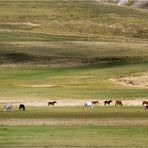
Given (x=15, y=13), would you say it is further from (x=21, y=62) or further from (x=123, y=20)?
(x=21, y=62)

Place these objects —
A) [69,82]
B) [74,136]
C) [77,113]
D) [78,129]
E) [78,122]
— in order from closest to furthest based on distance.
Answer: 1. [74,136]
2. [78,129]
3. [78,122]
4. [77,113]
5. [69,82]

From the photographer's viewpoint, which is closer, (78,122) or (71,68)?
(78,122)

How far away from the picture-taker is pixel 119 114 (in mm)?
37250

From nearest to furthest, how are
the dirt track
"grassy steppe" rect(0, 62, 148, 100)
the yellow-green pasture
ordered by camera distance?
the yellow-green pasture → the dirt track → "grassy steppe" rect(0, 62, 148, 100)

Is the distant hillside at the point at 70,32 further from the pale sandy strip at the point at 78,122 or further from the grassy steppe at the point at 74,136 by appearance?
the grassy steppe at the point at 74,136

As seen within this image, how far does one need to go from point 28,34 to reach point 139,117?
2454 inches

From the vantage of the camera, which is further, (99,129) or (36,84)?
(36,84)

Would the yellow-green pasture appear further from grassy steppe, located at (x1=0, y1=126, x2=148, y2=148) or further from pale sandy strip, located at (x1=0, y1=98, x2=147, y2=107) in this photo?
pale sandy strip, located at (x1=0, y1=98, x2=147, y2=107)

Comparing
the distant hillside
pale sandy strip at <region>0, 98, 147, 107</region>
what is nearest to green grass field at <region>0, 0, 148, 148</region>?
the distant hillside

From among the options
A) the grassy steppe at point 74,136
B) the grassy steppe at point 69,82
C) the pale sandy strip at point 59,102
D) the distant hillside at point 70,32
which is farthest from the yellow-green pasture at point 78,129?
the distant hillside at point 70,32

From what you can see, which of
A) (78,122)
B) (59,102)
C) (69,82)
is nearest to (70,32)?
(69,82)

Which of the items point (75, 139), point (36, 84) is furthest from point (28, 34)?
point (75, 139)

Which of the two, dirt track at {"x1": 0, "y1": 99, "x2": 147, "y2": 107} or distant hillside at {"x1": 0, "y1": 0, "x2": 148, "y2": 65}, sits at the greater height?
distant hillside at {"x1": 0, "y1": 0, "x2": 148, "y2": 65}

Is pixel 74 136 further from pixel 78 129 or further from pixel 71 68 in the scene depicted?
pixel 71 68
